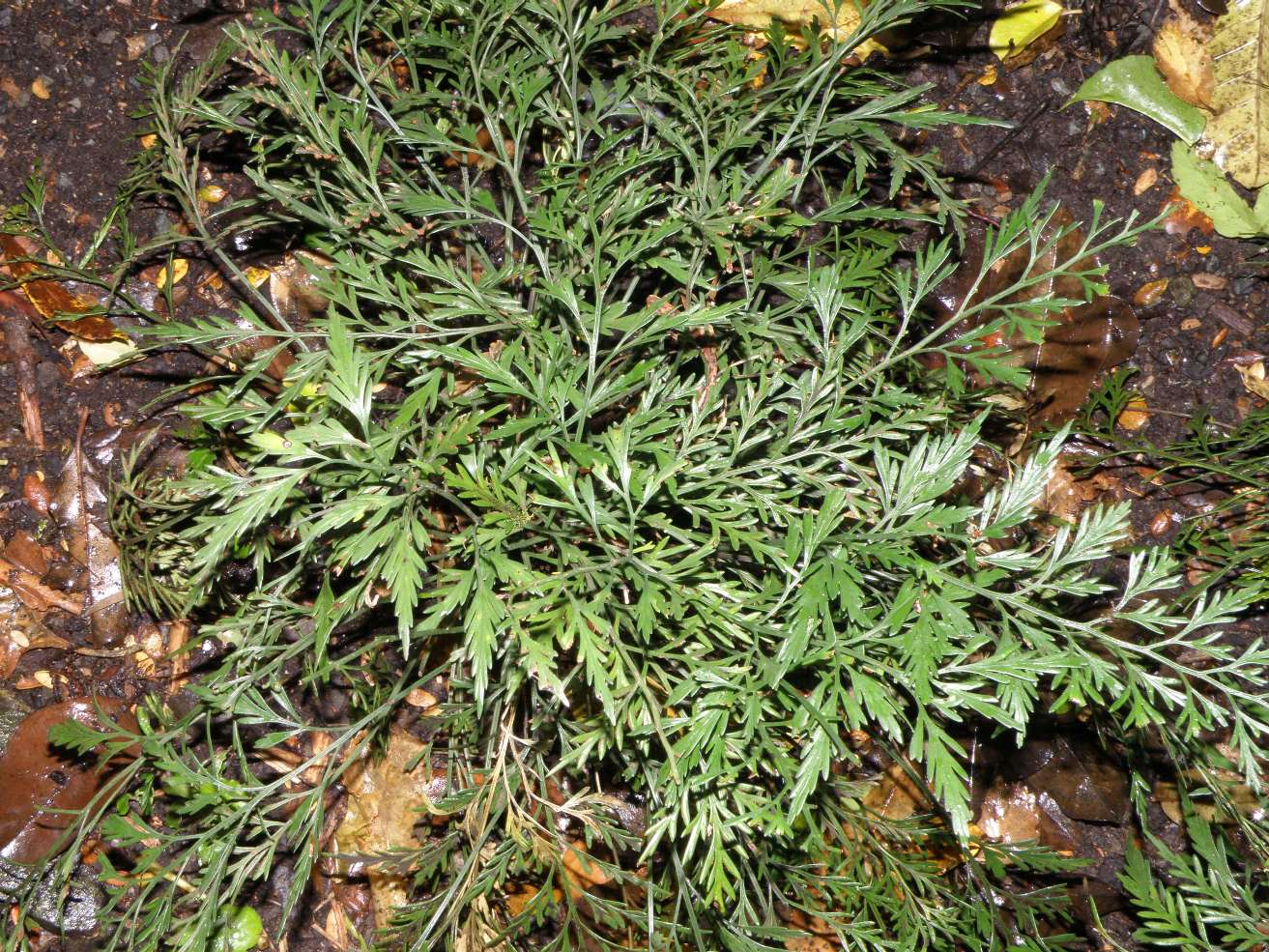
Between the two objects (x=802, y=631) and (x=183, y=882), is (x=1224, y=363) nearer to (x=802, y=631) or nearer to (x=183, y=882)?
(x=802, y=631)

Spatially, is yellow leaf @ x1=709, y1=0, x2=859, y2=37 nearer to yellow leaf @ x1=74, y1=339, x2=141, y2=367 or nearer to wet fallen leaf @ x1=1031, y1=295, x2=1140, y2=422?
wet fallen leaf @ x1=1031, y1=295, x2=1140, y2=422

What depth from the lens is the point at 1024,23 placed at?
3.02 meters

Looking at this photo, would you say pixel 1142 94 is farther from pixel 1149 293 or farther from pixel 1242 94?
pixel 1149 293

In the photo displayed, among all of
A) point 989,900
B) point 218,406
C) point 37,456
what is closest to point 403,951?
point 218,406

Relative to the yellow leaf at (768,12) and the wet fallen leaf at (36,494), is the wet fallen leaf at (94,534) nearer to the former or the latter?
the wet fallen leaf at (36,494)

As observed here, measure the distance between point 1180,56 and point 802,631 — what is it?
8.70ft

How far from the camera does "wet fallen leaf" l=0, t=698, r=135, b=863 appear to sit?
8.35ft

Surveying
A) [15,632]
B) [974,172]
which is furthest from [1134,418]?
[15,632]

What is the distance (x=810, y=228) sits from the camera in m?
2.84

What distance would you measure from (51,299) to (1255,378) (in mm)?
3773

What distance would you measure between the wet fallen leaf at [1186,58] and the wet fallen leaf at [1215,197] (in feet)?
0.71

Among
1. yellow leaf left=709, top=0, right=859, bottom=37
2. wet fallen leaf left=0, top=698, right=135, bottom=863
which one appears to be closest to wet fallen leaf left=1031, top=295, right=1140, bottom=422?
yellow leaf left=709, top=0, right=859, bottom=37

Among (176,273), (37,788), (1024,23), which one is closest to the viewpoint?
(37,788)

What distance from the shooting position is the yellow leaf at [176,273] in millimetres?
2811
